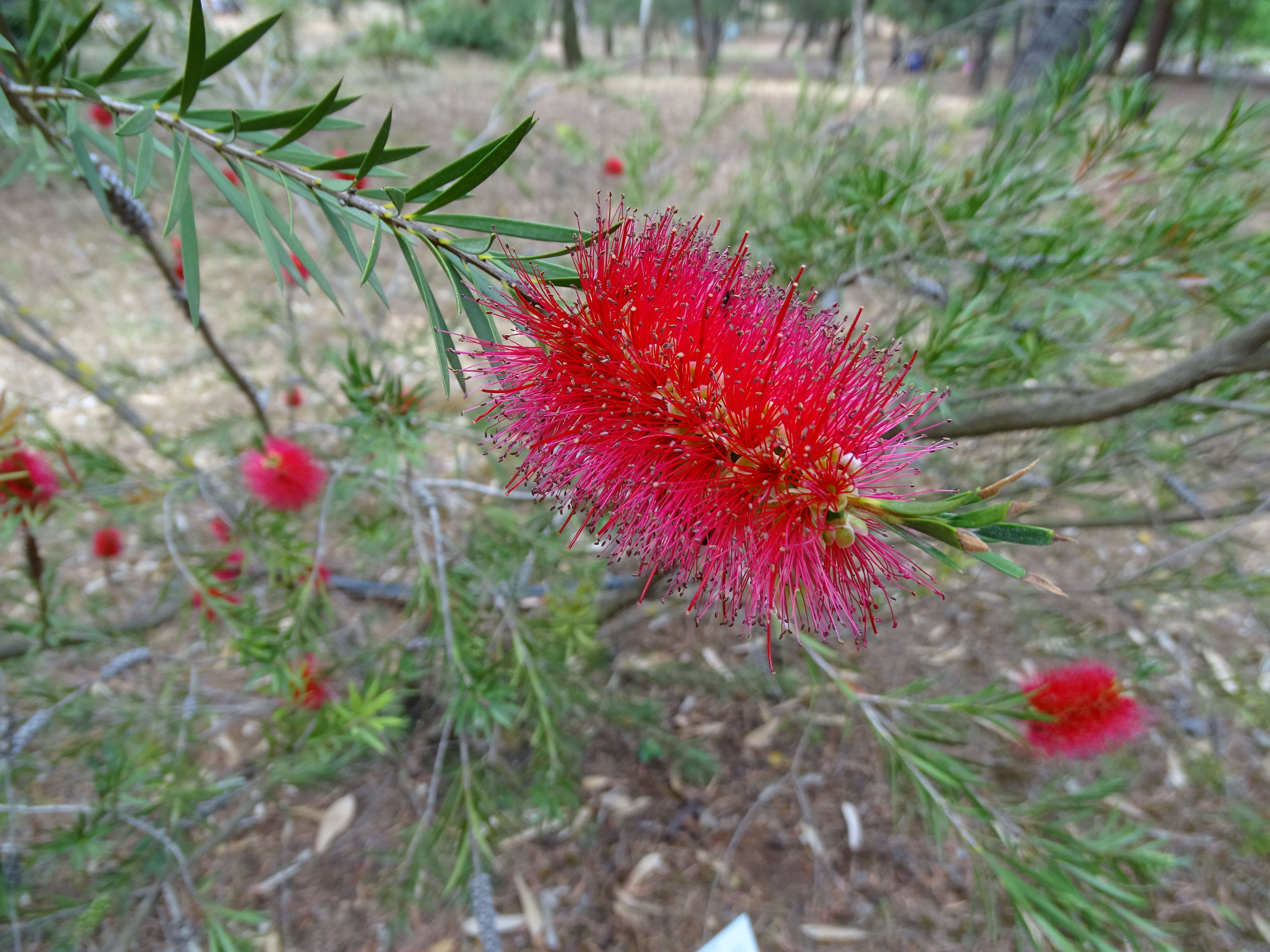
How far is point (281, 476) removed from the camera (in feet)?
3.78

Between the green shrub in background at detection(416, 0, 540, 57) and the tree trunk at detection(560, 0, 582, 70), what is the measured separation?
0.50 metres

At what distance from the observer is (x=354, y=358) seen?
2.73 ft

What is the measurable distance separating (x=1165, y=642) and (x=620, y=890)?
1.67 metres

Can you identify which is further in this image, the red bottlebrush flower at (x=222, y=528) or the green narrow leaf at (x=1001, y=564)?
the red bottlebrush flower at (x=222, y=528)

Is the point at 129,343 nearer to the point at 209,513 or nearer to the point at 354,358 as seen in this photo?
the point at 209,513

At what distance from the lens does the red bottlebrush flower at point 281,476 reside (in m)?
1.15

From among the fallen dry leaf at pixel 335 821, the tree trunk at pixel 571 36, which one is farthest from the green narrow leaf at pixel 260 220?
the tree trunk at pixel 571 36

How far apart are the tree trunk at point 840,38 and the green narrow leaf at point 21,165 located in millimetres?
10473

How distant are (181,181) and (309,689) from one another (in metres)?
0.91

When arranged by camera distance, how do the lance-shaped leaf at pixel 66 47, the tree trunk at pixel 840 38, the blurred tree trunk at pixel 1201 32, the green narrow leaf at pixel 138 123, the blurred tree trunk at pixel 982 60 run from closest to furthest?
1. the green narrow leaf at pixel 138 123
2. the lance-shaped leaf at pixel 66 47
3. the blurred tree trunk at pixel 1201 32
4. the blurred tree trunk at pixel 982 60
5. the tree trunk at pixel 840 38

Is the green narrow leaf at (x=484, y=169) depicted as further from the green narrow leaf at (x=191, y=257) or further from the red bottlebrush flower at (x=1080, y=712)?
the red bottlebrush flower at (x=1080, y=712)

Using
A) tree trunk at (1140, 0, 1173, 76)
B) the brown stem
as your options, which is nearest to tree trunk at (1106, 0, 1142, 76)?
tree trunk at (1140, 0, 1173, 76)

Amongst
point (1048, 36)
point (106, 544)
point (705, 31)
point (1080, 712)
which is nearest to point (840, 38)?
point (705, 31)

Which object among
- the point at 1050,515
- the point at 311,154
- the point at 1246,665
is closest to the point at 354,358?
the point at 311,154
